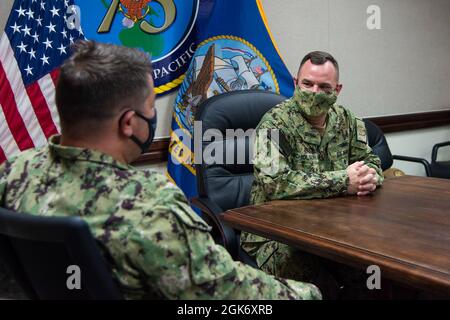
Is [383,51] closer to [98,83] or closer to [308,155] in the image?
[308,155]

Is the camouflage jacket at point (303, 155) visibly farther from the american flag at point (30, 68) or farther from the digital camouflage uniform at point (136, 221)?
the american flag at point (30, 68)

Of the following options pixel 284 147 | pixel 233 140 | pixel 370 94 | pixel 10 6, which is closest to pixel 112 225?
pixel 284 147

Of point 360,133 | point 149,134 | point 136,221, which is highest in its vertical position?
point 149,134

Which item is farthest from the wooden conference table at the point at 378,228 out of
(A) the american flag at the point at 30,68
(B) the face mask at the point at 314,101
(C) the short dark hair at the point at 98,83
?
(A) the american flag at the point at 30,68

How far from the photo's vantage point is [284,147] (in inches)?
78.9

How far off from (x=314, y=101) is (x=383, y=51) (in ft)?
7.56

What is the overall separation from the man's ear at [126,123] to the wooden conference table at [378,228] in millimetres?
684

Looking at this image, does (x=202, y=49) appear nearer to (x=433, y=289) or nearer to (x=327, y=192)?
(x=327, y=192)

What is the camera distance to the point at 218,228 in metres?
1.93

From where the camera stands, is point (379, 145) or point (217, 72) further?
point (379, 145)

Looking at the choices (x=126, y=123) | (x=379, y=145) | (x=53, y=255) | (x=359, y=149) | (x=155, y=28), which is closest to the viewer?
(x=53, y=255)

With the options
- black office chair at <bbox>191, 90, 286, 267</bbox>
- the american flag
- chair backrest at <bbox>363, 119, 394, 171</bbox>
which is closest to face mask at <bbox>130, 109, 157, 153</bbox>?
black office chair at <bbox>191, 90, 286, 267</bbox>

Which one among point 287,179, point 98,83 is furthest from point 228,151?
point 98,83

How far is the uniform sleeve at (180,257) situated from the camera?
826mm
